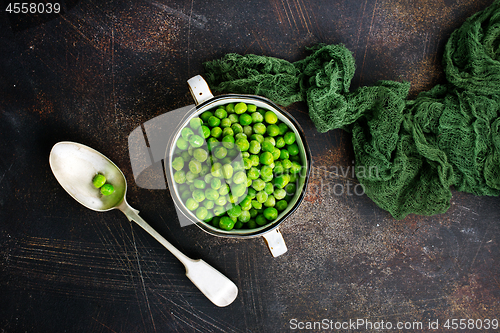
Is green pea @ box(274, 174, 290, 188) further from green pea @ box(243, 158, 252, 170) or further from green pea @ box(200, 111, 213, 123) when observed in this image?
green pea @ box(200, 111, 213, 123)

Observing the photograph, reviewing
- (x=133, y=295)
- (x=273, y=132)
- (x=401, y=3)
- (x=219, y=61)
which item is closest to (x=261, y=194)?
(x=273, y=132)

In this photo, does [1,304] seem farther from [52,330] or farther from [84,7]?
[84,7]

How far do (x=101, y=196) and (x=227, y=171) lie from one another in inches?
36.7

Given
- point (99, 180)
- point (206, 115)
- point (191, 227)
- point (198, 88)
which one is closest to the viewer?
point (198, 88)

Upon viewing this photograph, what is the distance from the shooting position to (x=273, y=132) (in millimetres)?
1611

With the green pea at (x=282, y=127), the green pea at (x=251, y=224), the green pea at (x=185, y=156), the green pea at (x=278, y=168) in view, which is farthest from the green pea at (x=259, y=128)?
the green pea at (x=251, y=224)

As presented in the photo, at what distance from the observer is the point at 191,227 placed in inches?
75.3

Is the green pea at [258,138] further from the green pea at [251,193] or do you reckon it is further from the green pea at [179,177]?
the green pea at [179,177]

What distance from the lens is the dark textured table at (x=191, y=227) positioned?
186 centimetres

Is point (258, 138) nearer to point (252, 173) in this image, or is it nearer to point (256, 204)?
point (252, 173)

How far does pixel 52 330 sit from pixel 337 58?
2647 mm

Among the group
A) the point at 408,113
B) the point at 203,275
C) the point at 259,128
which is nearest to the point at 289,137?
the point at 259,128

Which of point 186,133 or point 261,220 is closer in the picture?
point 186,133

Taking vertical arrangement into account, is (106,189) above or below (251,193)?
below
